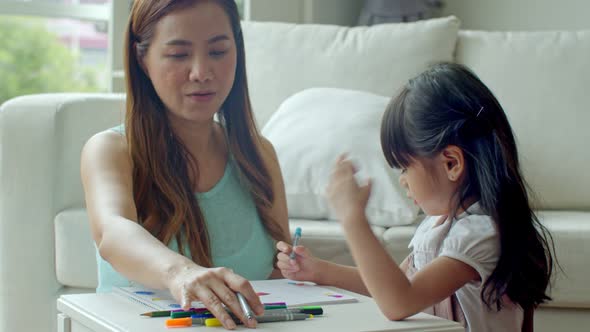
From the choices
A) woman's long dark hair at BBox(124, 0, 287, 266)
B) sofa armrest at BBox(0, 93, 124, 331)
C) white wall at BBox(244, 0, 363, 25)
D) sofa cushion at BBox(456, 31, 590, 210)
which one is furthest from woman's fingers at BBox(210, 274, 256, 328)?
white wall at BBox(244, 0, 363, 25)

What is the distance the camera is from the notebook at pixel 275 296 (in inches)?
41.8

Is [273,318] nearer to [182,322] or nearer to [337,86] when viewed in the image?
[182,322]

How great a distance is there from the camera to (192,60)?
1442 millimetres

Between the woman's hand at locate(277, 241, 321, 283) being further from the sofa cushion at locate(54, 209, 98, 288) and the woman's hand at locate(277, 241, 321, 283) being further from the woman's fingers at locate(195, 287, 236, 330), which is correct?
the sofa cushion at locate(54, 209, 98, 288)

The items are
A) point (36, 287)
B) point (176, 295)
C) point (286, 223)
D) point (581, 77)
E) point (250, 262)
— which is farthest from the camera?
point (581, 77)

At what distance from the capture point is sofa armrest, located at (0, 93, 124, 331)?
208cm

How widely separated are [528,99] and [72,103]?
1.28 m

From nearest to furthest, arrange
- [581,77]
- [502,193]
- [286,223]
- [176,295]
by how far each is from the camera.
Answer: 1. [176,295]
2. [502,193]
3. [286,223]
4. [581,77]

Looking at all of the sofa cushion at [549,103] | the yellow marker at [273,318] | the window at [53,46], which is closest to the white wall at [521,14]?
the sofa cushion at [549,103]

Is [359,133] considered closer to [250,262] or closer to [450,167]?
[250,262]

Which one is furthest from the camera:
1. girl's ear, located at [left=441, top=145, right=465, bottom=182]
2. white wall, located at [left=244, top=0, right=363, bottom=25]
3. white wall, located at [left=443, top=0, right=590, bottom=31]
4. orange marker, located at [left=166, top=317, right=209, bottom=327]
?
white wall, located at [left=244, top=0, right=363, bottom=25]

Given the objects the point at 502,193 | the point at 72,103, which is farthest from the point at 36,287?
the point at 502,193

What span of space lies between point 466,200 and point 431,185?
54mm

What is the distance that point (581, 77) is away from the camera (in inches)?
94.7
